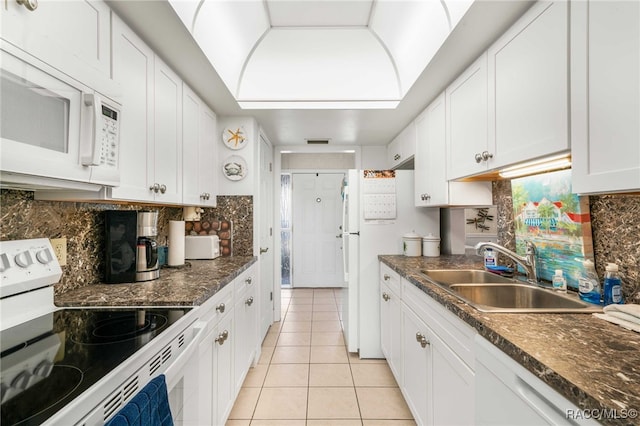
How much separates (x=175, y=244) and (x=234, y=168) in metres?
0.87

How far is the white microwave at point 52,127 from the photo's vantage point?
2.56 feet

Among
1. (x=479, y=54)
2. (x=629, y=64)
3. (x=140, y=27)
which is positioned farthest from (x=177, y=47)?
(x=629, y=64)

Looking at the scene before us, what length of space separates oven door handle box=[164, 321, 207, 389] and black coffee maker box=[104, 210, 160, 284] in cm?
59

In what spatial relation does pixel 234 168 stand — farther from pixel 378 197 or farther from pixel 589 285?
pixel 589 285

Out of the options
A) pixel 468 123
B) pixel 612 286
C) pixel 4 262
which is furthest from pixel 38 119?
pixel 612 286

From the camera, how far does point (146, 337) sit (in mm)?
932

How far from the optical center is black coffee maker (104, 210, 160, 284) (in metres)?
1.55

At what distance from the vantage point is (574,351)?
2.54ft

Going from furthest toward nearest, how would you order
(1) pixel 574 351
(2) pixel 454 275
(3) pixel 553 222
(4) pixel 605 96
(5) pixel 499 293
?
(2) pixel 454 275 → (5) pixel 499 293 → (3) pixel 553 222 → (4) pixel 605 96 → (1) pixel 574 351

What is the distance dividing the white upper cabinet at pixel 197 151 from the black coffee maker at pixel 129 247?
368 millimetres

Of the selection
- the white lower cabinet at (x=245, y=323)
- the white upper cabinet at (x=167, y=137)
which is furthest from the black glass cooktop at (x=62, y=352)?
the white lower cabinet at (x=245, y=323)

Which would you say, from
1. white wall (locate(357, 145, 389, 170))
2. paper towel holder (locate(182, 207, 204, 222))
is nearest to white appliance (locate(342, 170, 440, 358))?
white wall (locate(357, 145, 389, 170))

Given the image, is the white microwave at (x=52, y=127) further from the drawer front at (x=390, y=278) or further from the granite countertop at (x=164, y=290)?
the drawer front at (x=390, y=278)

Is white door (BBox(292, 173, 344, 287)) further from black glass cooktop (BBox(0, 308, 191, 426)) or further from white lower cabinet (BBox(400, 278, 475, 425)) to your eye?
black glass cooktop (BBox(0, 308, 191, 426))
